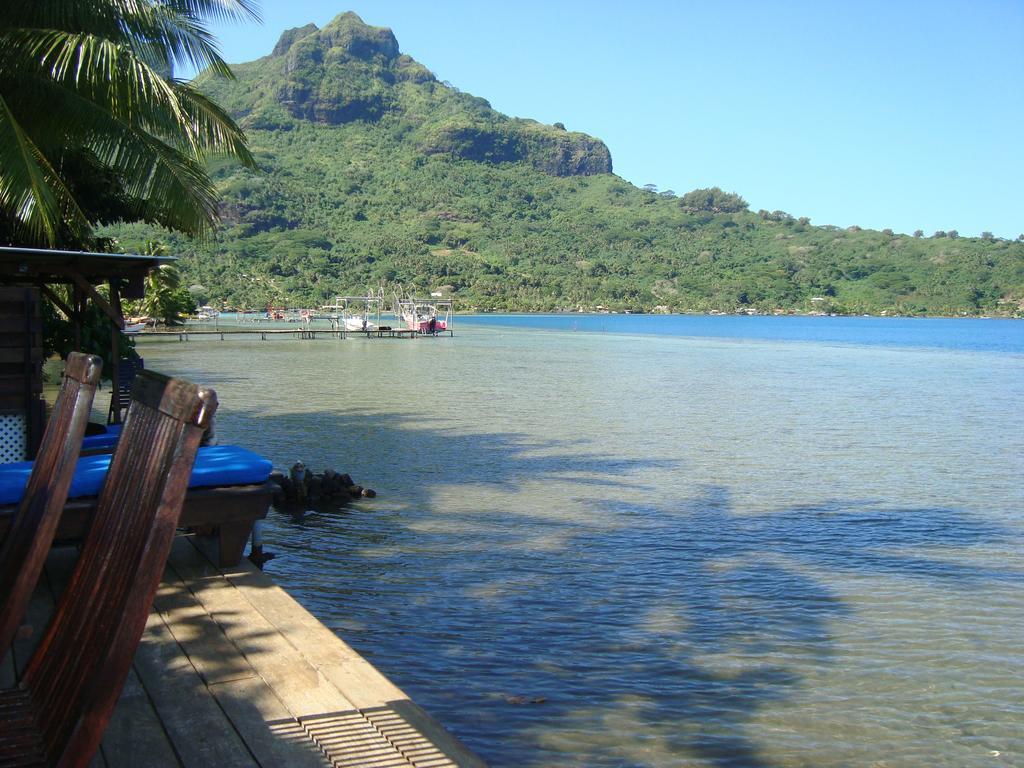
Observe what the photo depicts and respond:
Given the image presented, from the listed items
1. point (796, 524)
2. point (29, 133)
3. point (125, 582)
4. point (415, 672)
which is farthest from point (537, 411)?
point (125, 582)

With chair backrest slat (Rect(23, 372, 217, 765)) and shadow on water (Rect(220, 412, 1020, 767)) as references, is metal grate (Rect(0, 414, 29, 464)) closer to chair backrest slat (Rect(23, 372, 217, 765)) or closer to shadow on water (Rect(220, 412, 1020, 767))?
shadow on water (Rect(220, 412, 1020, 767))

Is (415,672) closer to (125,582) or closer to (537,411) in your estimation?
(125,582)

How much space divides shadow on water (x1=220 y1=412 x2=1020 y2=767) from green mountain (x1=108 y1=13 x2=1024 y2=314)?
10603cm

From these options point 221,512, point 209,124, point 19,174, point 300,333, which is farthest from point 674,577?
point 300,333

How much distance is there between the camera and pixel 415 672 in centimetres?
584

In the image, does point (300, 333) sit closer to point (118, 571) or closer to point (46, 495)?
point (46, 495)

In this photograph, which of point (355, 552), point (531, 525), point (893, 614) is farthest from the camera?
point (531, 525)

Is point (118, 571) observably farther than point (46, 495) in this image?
No

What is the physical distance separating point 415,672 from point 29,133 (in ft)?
24.4

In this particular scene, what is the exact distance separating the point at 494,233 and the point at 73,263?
498 ft

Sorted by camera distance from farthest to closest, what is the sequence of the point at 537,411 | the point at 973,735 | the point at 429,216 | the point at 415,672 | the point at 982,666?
the point at 429,216 < the point at 537,411 < the point at 982,666 < the point at 415,672 < the point at 973,735

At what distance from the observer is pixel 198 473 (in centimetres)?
516

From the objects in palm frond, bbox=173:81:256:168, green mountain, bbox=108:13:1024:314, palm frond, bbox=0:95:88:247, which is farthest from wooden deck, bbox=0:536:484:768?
green mountain, bbox=108:13:1024:314

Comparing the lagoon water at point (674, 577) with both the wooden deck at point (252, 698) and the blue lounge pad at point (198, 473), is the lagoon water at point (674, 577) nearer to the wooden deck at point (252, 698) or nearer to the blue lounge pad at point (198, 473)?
the wooden deck at point (252, 698)
